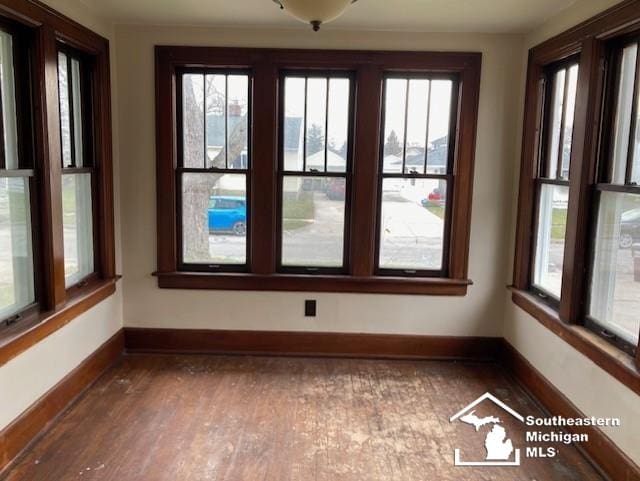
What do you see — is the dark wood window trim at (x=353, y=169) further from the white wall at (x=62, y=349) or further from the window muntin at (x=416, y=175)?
the white wall at (x=62, y=349)

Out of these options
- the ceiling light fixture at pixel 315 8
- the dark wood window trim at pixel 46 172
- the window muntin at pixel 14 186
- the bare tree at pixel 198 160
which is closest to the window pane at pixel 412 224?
the bare tree at pixel 198 160

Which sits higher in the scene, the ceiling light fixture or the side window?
the ceiling light fixture

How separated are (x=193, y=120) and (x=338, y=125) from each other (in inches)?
42.2

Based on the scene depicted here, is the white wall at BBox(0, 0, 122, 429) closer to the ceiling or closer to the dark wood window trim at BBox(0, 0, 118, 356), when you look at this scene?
the dark wood window trim at BBox(0, 0, 118, 356)

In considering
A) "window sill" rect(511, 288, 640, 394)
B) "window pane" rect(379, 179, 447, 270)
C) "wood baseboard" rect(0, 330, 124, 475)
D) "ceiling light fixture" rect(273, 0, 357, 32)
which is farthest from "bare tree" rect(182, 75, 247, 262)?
"window sill" rect(511, 288, 640, 394)

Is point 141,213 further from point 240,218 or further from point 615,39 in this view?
point 615,39

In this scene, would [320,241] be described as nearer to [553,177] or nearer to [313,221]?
[313,221]

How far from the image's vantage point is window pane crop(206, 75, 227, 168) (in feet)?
11.9

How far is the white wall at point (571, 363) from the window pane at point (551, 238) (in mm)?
269

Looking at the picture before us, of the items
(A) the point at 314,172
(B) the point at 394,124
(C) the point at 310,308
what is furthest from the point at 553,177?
(C) the point at 310,308

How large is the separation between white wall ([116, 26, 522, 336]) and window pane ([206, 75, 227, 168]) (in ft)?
0.91

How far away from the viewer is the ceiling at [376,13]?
9.59ft

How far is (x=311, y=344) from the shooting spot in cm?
384

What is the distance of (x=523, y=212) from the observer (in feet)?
11.5
